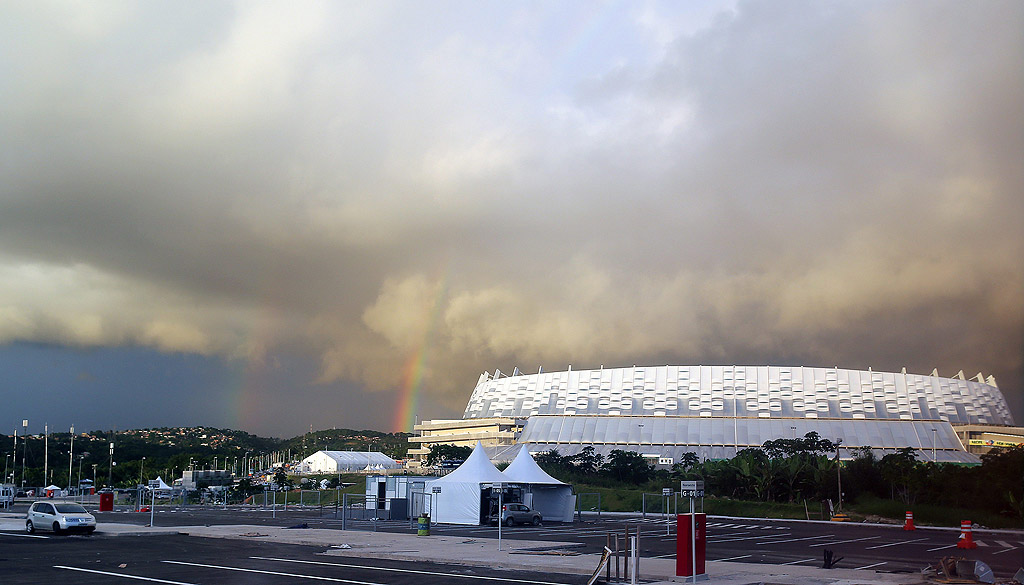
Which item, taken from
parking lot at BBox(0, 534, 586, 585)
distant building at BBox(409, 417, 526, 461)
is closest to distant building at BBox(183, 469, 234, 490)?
distant building at BBox(409, 417, 526, 461)

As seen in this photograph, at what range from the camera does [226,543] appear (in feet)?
101

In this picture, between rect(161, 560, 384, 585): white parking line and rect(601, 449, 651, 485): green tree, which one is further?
rect(601, 449, 651, 485): green tree

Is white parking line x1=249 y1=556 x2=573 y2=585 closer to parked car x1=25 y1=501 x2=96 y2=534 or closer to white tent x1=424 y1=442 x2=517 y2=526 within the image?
parked car x1=25 y1=501 x2=96 y2=534

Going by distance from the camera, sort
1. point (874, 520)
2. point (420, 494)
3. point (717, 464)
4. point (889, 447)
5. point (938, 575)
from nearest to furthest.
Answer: point (938, 575), point (420, 494), point (874, 520), point (717, 464), point (889, 447)

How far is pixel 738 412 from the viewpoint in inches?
5920

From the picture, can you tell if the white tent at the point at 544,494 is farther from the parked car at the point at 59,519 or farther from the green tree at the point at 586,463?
the green tree at the point at 586,463

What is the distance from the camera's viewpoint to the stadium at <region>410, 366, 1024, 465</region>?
5531 inches

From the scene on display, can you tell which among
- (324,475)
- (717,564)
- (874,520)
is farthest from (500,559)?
(324,475)

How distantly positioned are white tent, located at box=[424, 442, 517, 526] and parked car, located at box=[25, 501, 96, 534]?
56.4 ft

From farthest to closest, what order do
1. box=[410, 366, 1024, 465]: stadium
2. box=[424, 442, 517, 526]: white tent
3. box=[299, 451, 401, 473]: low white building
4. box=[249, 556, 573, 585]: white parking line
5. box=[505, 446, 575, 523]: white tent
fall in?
box=[299, 451, 401, 473]: low white building, box=[410, 366, 1024, 465]: stadium, box=[505, 446, 575, 523]: white tent, box=[424, 442, 517, 526]: white tent, box=[249, 556, 573, 585]: white parking line

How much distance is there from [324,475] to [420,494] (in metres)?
115

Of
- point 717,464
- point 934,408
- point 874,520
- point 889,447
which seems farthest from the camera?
point 934,408

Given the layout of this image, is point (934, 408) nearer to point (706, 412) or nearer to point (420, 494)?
point (706, 412)

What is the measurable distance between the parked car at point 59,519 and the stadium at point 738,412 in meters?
98.7
